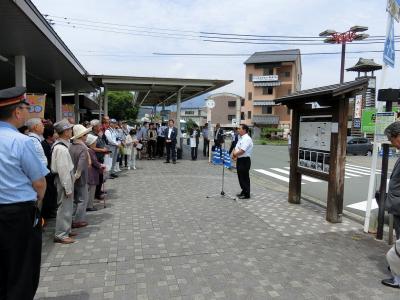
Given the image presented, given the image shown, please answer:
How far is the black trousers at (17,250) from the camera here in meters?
2.72

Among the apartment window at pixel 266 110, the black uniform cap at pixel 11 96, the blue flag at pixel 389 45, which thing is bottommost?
the black uniform cap at pixel 11 96

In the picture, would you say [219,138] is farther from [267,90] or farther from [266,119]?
[267,90]

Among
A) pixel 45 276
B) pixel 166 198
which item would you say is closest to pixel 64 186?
pixel 45 276

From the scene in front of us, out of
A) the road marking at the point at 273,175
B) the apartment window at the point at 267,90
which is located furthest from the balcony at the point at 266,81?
the road marking at the point at 273,175

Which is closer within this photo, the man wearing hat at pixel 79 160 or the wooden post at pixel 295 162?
the man wearing hat at pixel 79 160

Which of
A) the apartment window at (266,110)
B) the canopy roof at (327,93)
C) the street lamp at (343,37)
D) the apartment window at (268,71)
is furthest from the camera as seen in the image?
the apartment window at (268,71)

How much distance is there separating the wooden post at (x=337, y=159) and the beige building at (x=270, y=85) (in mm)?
55284

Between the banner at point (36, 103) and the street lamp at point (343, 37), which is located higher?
the street lamp at point (343, 37)

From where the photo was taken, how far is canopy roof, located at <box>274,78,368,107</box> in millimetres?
6133

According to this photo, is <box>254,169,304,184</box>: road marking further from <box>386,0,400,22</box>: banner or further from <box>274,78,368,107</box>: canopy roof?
<box>386,0,400,22</box>: banner

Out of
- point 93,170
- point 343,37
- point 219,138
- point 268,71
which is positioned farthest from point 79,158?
point 268,71

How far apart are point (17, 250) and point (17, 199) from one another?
0.41 meters

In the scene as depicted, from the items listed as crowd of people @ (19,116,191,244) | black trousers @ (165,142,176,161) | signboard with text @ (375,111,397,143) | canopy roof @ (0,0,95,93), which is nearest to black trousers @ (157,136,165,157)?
black trousers @ (165,142,176,161)

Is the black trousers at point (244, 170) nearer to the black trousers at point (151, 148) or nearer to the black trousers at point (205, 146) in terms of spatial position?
the black trousers at point (151, 148)
